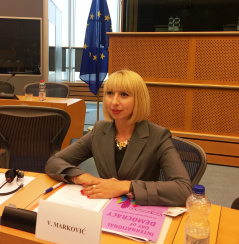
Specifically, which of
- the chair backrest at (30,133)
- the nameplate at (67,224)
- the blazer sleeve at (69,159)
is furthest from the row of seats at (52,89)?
the nameplate at (67,224)

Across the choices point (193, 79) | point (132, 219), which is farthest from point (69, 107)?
point (132, 219)

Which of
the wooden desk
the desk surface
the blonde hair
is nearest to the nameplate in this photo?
the desk surface

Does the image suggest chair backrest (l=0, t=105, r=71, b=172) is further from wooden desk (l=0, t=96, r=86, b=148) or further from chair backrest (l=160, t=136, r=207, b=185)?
wooden desk (l=0, t=96, r=86, b=148)

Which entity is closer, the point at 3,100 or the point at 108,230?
the point at 108,230

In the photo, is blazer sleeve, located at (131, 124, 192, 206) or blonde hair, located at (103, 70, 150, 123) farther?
blonde hair, located at (103, 70, 150, 123)

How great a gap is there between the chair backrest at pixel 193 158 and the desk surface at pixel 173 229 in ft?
0.91

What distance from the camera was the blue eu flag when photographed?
489cm

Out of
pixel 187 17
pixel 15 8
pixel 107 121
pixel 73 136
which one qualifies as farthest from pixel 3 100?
pixel 15 8

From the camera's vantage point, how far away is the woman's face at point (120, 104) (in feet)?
4.79

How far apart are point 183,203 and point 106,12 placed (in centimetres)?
435

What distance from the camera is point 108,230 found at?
36.4 inches

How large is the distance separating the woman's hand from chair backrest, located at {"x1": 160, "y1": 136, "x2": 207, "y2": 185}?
37 cm

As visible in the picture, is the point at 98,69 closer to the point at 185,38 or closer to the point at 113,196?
the point at 185,38

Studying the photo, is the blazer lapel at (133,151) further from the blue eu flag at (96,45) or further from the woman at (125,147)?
the blue eu flag at (96,45)
